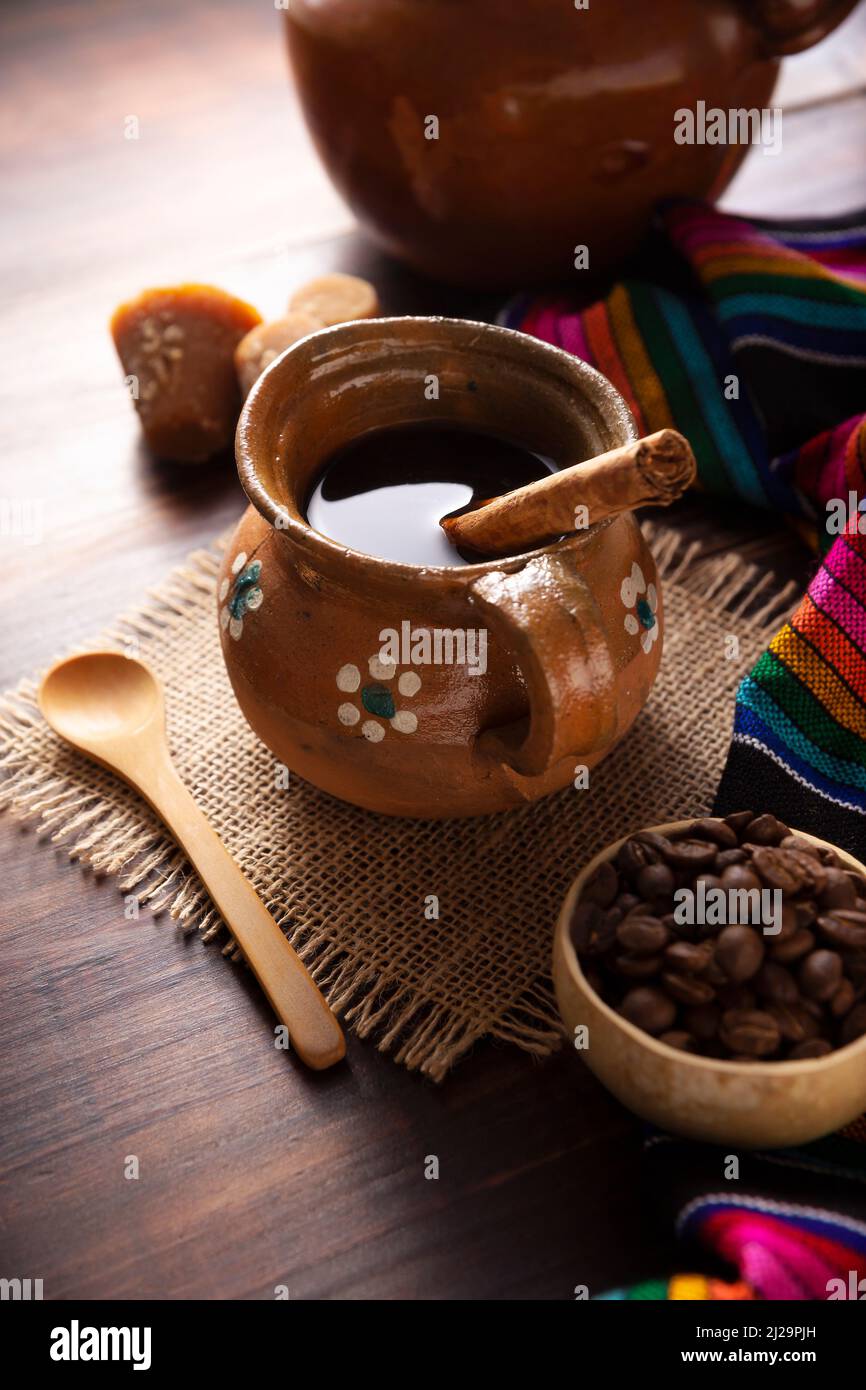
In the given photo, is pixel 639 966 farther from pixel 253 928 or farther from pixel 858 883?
pixel 253 928

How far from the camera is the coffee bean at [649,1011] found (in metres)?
0.65

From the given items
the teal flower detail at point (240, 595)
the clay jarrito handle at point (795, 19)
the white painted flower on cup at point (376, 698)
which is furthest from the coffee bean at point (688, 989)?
the clay jarrito handle at point (795, 19)

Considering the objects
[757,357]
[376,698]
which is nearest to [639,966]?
[376,698]

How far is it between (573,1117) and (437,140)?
2.91 feet

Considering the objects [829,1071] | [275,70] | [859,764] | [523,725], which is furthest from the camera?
[275,70]

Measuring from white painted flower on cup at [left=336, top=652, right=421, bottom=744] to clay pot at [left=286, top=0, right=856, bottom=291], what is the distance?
64 centimetres

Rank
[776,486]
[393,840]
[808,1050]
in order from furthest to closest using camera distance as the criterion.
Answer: [776,486]
[393,840]
[808,1050]

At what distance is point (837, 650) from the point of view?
88 centimetres

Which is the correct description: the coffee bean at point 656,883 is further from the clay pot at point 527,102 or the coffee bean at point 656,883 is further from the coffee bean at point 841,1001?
the clay pot at point 527,102

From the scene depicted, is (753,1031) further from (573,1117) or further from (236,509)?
(236,509)

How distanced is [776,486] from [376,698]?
1.66ft

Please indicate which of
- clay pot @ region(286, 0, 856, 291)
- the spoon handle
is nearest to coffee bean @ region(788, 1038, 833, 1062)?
the spoon handle

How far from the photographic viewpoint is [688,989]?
66cm
